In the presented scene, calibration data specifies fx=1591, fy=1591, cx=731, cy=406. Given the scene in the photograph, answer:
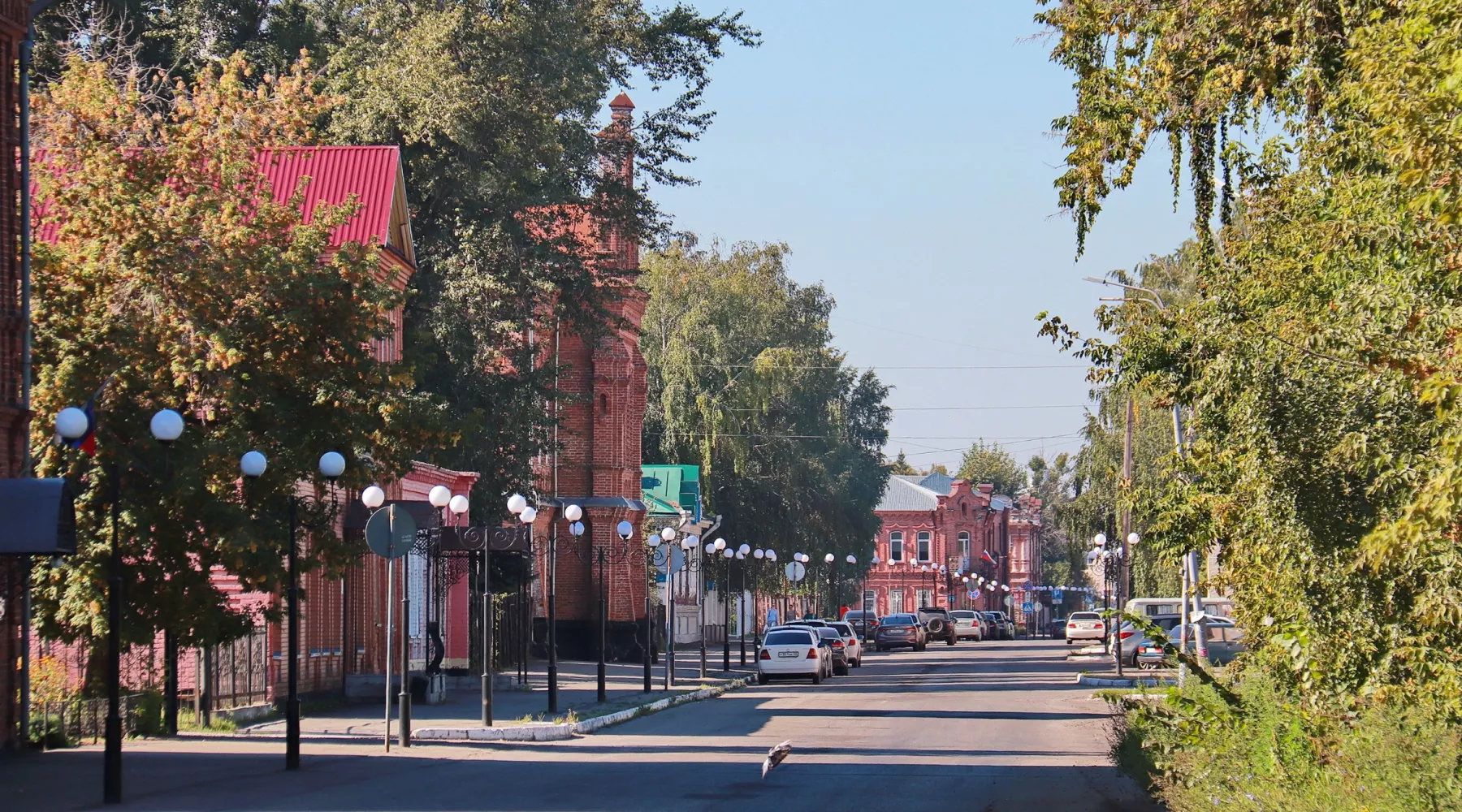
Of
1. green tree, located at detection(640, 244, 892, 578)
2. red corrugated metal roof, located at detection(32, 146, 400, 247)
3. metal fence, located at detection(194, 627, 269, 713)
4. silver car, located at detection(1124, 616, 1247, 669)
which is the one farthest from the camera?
green tree, located at detection(640, 244, 892, 578)

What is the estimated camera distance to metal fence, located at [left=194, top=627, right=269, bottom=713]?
941 inches

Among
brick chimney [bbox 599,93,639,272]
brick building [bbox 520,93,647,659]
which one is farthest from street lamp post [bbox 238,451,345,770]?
brick building [bbox 520,93,647,659]

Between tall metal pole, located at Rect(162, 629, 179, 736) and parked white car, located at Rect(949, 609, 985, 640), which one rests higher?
tall metal pole, located at Rect(162, 629, 179, 736)

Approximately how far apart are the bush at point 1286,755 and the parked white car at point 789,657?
24.4m

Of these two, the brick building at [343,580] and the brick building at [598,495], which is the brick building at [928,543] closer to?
the brick building at [598,495]

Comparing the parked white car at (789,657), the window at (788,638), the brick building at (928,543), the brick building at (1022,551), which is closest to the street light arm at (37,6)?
the parked white car at (789,657)

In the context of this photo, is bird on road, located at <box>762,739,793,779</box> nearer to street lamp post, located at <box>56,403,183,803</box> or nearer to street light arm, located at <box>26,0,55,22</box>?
street lamp post, located at <box>56,403,183,803</box>

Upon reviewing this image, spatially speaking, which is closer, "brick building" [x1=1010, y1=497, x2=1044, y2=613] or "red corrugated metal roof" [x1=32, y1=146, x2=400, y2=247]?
"red corrugated metal roof" [x1=32, y1=146, x2=400, y2=247]

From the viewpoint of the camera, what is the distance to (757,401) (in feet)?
193

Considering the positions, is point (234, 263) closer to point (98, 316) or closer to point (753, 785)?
point (98, 316)

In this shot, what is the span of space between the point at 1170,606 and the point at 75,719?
4310 cm

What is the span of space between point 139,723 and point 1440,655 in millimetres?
16092

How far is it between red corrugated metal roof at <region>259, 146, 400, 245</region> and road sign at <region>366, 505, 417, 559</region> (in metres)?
12.6

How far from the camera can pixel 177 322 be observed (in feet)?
66.4
